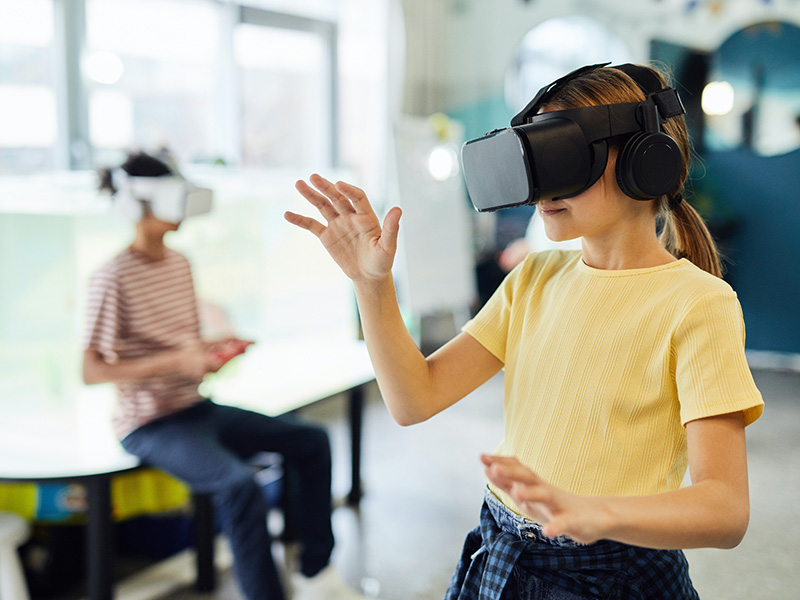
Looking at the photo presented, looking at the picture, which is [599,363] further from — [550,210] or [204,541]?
[204,541]

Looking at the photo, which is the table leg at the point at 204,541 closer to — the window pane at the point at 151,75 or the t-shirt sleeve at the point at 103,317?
the t-shirt sleeve at the point at 103,317

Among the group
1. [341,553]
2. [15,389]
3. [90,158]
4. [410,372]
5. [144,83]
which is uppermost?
[144,83]

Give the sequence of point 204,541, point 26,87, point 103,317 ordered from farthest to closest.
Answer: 1. point 26,87
2. point 204,541
3. point 103,317

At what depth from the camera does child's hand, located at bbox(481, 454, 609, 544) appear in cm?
64

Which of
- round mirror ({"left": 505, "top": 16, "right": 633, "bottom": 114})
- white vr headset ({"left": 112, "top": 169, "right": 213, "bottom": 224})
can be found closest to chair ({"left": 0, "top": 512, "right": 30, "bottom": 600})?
white vr headset ({"left": 112, "top": 169, "right": 213, "bottom": 224})

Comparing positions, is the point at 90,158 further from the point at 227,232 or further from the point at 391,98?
the point at 391,98

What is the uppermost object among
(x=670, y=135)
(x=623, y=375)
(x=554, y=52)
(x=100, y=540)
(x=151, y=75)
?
(x=554, y=52)

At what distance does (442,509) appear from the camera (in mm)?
2932

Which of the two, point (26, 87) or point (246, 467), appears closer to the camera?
point (246, 467)

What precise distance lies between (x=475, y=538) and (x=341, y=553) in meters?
1.69

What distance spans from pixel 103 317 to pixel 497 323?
1.40 m

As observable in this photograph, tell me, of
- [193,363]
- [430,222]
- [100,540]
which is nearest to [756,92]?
[430,222]

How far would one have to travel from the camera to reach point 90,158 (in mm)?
3496

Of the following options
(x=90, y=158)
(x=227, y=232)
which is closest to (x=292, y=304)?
(x=227, y=232)
